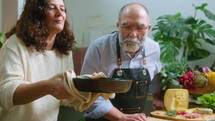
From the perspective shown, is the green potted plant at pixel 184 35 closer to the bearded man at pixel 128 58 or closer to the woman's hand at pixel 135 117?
the bearded man at pixel 128 58

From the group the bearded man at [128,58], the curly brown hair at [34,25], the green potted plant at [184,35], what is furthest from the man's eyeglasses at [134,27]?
the green potted plant at [184,35]

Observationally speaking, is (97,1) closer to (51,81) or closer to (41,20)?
(41,20)

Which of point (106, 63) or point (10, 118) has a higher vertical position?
point (106, 63)

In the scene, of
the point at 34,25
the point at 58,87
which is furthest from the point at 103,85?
the point at 34,25

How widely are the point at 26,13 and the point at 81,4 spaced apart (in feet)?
6.61

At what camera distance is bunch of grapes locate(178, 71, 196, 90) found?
65.4 inches

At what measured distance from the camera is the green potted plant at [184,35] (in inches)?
97.5

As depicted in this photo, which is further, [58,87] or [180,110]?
[180,110]

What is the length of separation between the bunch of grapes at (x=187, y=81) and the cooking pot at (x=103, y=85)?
1.02 m

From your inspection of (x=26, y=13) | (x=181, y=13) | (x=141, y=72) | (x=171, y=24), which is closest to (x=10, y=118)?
(x=26, y=13)

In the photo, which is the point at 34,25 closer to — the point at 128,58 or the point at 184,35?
the point at 128,58

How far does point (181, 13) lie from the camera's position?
2691 mm

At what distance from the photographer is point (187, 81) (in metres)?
1.66

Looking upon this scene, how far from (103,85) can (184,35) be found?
6.68ft
